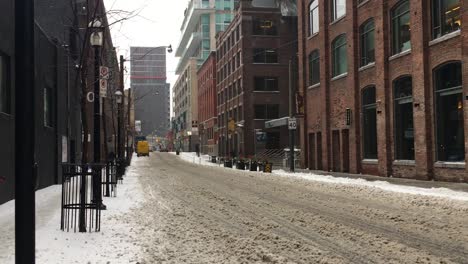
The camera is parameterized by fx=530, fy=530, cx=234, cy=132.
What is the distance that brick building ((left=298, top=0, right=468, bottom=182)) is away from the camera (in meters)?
22.3

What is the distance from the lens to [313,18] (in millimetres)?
38812

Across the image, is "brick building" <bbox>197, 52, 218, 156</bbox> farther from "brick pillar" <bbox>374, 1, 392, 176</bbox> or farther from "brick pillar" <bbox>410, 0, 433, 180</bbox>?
"brick pillar" <bbox>410, 0, 433, 180</bbox>

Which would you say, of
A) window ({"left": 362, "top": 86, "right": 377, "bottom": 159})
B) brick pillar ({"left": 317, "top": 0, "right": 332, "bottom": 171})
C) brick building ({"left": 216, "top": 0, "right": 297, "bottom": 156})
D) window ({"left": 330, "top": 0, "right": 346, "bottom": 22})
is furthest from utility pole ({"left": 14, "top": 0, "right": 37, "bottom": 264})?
brick building ({"left": 216, "top": 0, "right": 297, "bottom": 156})

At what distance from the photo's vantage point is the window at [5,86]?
48.7 ft

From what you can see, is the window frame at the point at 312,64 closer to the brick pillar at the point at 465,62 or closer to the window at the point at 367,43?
the window at the point at 367,43

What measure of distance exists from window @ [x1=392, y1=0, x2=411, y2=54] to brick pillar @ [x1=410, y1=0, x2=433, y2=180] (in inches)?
43.2

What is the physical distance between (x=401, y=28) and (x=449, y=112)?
597 cm

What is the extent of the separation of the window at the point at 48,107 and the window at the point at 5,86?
19.1ft

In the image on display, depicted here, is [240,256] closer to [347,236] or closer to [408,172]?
[347,236]

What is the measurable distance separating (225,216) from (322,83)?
2462cm

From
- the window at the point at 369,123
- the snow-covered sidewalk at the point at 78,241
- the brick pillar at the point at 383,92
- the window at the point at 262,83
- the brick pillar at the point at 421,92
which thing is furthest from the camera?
the window at the point at 262,83

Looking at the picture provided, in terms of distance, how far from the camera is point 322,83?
118ft

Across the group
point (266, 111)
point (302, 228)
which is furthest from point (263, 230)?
point (266, 111)

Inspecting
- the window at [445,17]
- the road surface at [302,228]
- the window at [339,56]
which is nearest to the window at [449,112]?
the window at [445,17]
